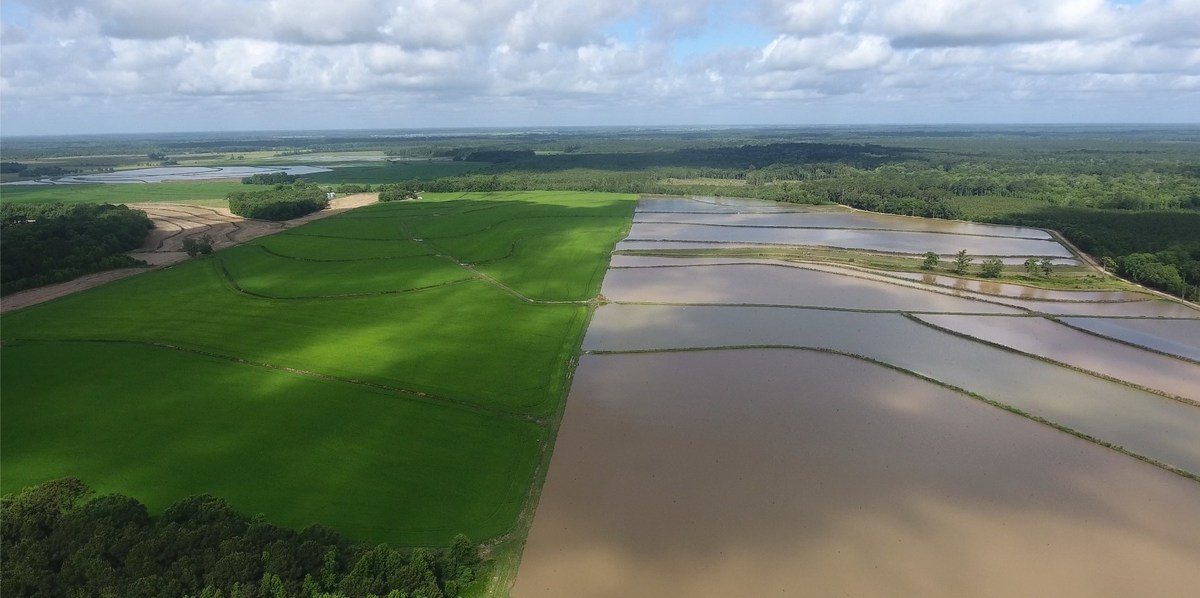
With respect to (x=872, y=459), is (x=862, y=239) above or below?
above

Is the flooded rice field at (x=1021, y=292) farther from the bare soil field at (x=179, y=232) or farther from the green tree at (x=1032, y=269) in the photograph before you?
the bare soil field at (x=179, y=232)

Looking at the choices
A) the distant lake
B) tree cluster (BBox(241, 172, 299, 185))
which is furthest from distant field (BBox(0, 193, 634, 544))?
the distant lake

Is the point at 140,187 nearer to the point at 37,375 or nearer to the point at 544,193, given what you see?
the point at 544,193

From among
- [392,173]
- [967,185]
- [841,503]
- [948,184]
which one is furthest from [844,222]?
[392,173]

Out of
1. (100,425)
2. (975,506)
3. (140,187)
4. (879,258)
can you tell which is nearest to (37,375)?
(100,425)

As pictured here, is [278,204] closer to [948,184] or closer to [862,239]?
[862,239]

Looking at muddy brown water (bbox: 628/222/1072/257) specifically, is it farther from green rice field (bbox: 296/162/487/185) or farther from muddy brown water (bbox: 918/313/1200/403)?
green rice field (bbox: 296/162/487/185)
